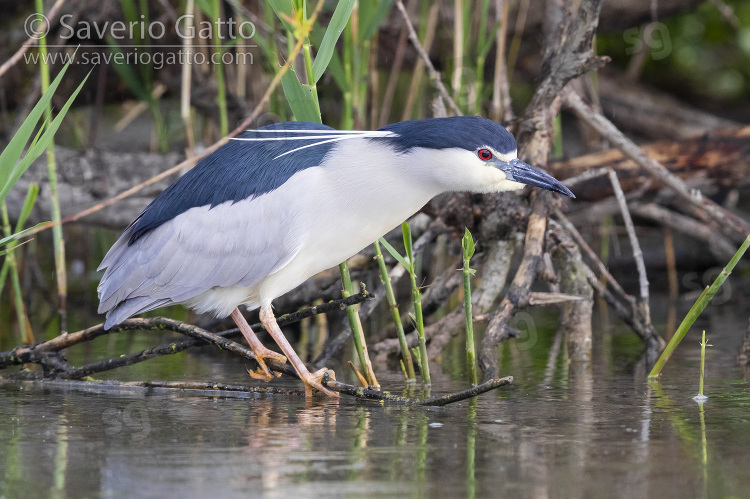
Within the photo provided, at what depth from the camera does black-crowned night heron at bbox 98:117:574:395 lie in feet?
10.3

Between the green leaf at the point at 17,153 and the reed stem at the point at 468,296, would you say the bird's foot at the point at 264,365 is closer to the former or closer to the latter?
the reed stem at the point at 468,296

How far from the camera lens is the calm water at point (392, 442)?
209cm

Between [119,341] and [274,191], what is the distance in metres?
2.09

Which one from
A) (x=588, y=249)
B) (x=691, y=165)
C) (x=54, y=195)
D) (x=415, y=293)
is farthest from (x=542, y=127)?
(x=54, y=195)

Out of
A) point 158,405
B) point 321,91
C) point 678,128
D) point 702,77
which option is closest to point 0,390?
point 158,405

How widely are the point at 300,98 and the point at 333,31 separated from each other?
29 centimetres

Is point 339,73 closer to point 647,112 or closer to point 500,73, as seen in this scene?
point 500,73

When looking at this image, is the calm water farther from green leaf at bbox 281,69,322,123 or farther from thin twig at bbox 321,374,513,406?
green leaf at bbox 281,69,322,123

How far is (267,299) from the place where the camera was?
3.37m

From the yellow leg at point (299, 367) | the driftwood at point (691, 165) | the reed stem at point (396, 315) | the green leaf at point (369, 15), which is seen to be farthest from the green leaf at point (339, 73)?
the driftwood at point (691, 165)

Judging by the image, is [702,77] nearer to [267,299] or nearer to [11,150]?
[267,299]

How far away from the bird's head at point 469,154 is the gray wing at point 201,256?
1.70 ft

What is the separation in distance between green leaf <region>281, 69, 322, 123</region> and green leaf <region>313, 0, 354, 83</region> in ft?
0.24

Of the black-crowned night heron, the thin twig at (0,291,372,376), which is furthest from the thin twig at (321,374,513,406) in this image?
the thin twig at (0,291,372,376)
